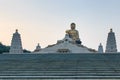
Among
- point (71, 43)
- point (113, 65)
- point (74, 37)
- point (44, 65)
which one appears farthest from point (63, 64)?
point (74, 37)

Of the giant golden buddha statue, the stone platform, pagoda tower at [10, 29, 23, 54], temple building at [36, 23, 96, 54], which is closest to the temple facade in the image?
temple building at [36, 23, 96, 54]

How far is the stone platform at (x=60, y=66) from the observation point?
14352mm

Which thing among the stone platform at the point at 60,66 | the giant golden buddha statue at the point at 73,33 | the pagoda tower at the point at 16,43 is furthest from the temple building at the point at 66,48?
the stone platform at the point at 60,66

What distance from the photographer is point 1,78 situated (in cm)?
1428

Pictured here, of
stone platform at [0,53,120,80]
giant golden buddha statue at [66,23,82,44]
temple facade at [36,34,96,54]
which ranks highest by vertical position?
giant golden buddha statue at [66,23,82,44]

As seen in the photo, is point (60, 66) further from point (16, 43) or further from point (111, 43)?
point (111, 43)

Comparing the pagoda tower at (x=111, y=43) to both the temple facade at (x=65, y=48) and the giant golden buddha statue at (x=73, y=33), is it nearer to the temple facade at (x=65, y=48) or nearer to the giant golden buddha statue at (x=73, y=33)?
the temple facade at (x=65, y=48)

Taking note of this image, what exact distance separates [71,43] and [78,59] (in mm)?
10418

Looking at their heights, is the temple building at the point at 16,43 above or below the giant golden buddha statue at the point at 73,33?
below

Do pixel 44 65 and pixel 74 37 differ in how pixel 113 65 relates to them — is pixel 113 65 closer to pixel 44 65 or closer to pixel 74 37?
pixel 44 65

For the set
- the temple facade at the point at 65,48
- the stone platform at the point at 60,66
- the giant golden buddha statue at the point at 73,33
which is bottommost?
the stone platform at the point at 60,66

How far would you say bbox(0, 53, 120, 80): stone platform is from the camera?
1435 centimetres

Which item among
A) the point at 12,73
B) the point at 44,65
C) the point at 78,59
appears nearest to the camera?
the point at 12,73

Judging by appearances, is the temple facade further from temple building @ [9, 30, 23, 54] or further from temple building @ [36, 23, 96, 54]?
temple building @ [9, 30, 23, 54]
